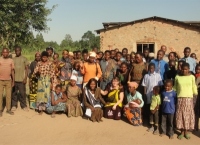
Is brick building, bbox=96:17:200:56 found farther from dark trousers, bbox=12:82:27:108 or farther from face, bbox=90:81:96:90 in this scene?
face, bbox=90:81:96:90

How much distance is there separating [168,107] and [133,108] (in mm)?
988

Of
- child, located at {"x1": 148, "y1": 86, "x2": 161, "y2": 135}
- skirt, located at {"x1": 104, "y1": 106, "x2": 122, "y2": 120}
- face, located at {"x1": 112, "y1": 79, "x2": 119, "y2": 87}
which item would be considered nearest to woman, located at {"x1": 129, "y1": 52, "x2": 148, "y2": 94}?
face, located at {"x1": 112, "y1": 79, "x2": 119, "y2": 87}

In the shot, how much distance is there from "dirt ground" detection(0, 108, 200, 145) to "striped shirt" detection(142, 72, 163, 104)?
0.78m

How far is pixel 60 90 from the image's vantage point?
6.68m

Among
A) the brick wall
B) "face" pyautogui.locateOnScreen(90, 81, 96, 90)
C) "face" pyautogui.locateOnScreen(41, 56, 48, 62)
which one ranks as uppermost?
the brick wall

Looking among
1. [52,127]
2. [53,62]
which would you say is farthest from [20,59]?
[52,127]

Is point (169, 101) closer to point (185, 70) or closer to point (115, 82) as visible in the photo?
point (185, 70)

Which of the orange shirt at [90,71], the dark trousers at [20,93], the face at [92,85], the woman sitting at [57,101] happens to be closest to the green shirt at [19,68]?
the dark trousers at [20,93]

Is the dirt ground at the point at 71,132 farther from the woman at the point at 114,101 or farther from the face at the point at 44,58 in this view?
the face at the point at 44,58

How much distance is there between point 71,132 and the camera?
5414 millimetres

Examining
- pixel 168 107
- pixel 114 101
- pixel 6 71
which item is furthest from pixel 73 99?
pixel 168 107

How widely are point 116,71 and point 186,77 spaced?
2.12 m

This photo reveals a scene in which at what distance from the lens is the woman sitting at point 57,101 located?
658 cm

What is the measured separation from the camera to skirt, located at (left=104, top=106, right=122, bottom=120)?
627cm
